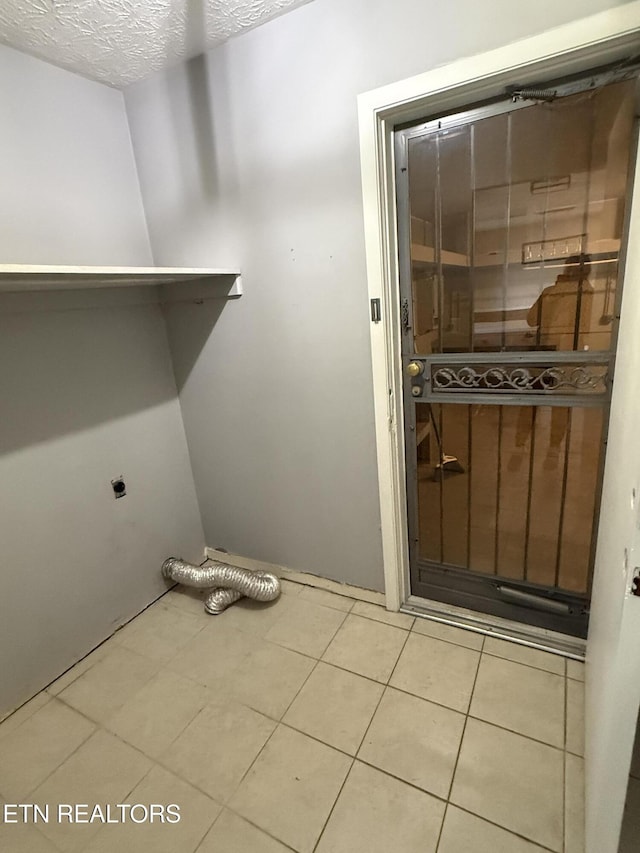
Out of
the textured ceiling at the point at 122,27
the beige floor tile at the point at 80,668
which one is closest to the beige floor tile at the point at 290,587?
the beige floor tile at the point at 80,668

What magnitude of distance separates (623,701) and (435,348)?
3.87ft

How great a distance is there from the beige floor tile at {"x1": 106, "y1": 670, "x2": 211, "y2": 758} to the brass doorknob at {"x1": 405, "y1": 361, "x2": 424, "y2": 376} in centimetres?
151

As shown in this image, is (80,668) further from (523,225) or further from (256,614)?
(523,225)

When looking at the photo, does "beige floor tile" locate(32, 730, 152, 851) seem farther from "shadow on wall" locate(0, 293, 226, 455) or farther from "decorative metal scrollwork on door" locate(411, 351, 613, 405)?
"decorative metal scrollwork on door" locate(411, 351, 613, 405)

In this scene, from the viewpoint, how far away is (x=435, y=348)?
1.62 metres

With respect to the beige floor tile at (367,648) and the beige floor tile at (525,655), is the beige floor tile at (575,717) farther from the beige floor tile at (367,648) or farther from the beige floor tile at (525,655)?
the beige floor tile at (367,648)

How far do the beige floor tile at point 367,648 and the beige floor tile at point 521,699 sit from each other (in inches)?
13.1

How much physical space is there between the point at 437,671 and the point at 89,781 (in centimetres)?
127

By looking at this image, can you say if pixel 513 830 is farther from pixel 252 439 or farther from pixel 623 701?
pixel 252 439

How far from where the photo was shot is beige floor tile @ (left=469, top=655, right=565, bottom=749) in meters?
1.38

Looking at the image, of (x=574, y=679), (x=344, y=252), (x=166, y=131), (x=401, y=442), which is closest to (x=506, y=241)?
(x=344, y=252)

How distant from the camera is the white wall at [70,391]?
1.53 metres

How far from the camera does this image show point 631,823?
3.66ft

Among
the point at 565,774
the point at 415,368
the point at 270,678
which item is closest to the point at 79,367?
the point at 415,368
